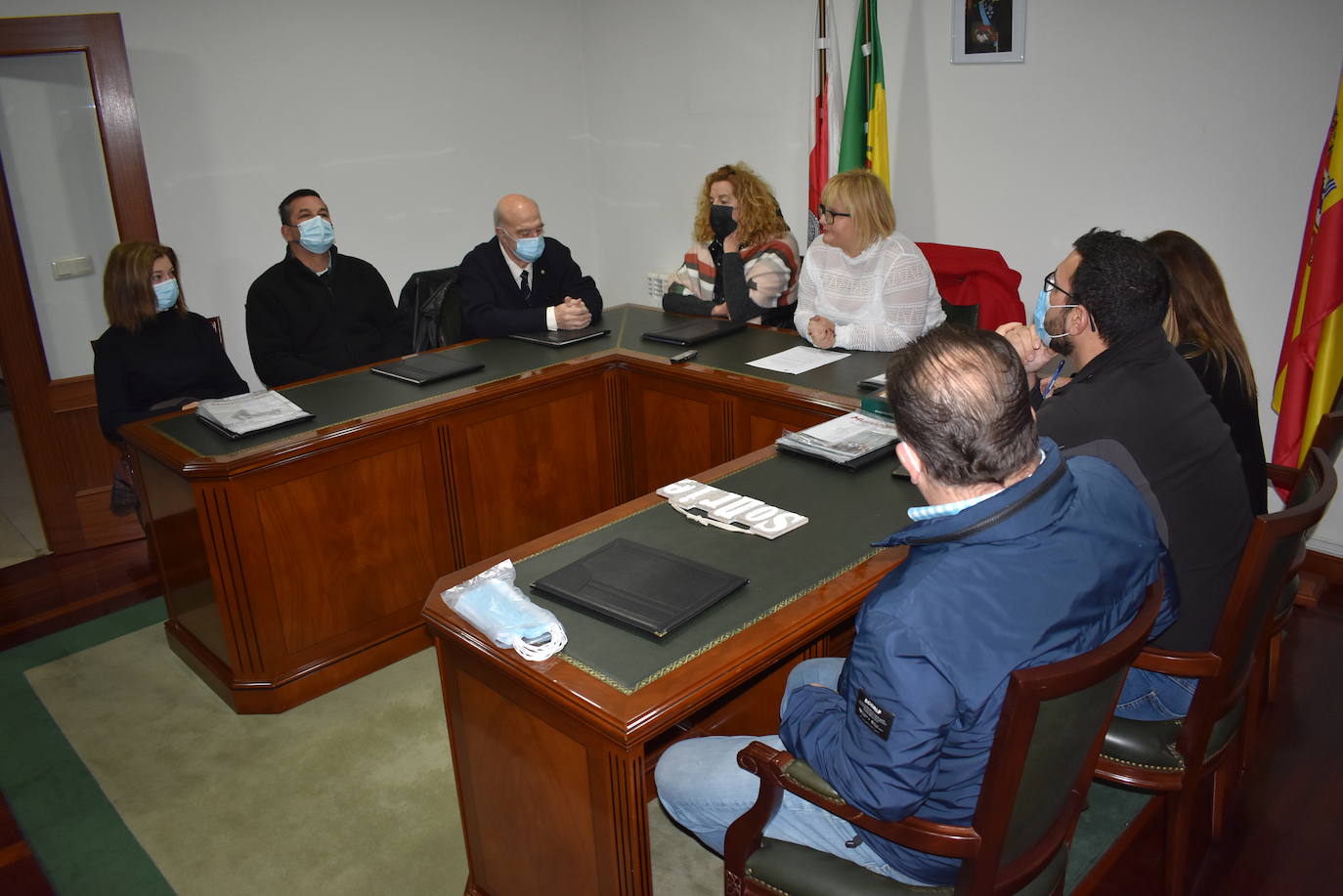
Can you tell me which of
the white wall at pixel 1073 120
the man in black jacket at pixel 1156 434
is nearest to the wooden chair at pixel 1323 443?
the man in black jacket at pixel 1156 434

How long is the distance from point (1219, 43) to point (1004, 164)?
866 millimetres

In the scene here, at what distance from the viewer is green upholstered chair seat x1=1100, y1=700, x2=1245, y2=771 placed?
71.5 inches

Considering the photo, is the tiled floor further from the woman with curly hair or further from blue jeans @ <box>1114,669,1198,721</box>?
blue jeans @ <box>1114,669,1198,721</box>

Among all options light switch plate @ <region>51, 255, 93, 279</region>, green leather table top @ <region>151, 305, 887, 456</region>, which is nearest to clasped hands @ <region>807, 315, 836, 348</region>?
green leather table top @ <region>151, 305, 887, 456</region>

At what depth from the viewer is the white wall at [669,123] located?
11.1ft

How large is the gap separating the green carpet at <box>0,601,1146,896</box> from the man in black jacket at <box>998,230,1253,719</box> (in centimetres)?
Result: 67

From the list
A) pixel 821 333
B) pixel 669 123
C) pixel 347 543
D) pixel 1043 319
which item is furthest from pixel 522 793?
pixel 669 123

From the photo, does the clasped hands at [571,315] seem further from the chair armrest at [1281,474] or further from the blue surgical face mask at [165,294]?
the chair armrest at [1281,474]

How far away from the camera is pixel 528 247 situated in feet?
12.3

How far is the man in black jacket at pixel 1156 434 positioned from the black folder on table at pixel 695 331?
1719 mm

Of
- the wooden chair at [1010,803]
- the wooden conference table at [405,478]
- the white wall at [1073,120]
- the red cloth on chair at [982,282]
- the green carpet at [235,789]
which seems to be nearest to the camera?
the wooden chair at [1010,803]

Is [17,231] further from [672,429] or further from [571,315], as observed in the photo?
[672,429]

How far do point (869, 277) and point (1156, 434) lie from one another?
169cm

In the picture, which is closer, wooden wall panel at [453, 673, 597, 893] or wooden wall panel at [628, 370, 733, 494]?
wooden wall panel at [453, 673, 597, 893]
